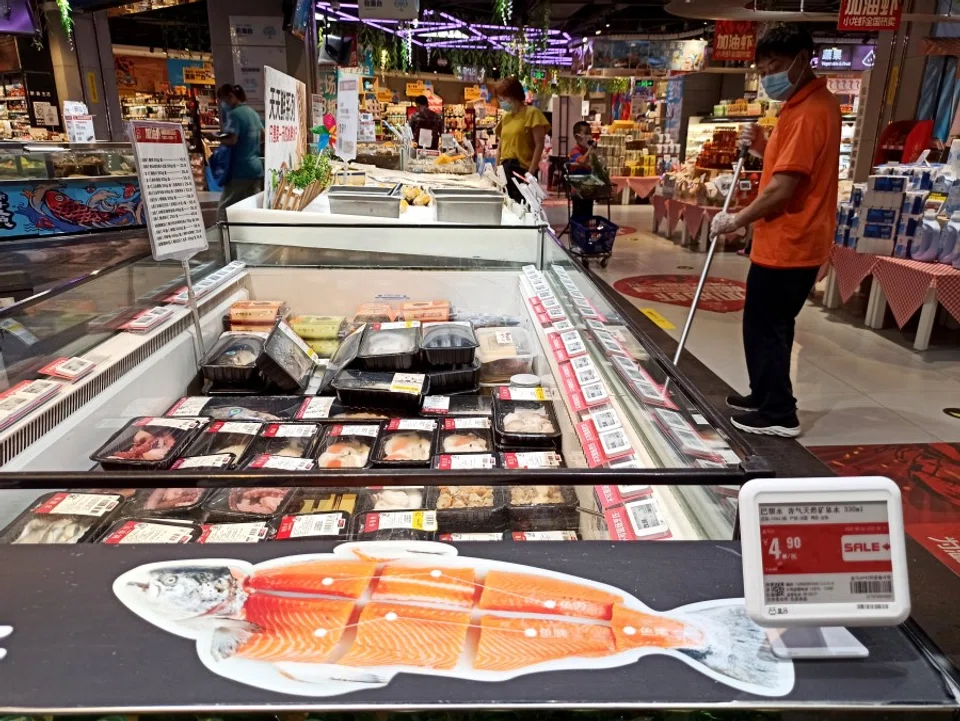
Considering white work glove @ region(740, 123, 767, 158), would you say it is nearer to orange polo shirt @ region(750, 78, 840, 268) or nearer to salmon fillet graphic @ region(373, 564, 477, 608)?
orange polo shirt @ region(750, 78, 840, 268)

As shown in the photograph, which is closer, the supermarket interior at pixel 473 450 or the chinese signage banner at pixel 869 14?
the supermarket interior at pixel 473 450

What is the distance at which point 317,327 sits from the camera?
11.0ft

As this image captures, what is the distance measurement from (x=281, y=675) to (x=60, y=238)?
10.0 m

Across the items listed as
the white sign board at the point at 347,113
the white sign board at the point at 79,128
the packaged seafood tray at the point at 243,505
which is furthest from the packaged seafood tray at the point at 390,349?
the white sign board at the point at 79,128

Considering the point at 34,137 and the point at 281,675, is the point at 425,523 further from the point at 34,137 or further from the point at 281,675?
the point at 34,137

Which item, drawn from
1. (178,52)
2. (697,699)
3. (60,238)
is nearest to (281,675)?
(697,699)

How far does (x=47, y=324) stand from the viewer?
7.34 ft

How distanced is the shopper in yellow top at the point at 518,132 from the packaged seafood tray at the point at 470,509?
5130mm

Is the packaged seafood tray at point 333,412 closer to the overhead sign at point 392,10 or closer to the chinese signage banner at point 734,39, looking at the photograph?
the overhead sign at point 392,10

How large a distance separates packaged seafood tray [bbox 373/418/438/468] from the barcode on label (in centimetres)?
138

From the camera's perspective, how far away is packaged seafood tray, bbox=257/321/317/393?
2.74 meters

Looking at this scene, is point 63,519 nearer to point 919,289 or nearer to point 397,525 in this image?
point 397,525

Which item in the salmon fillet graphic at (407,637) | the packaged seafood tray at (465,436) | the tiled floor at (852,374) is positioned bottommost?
the tiled floor at (852,374)

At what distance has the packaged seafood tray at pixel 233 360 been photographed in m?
2.79
